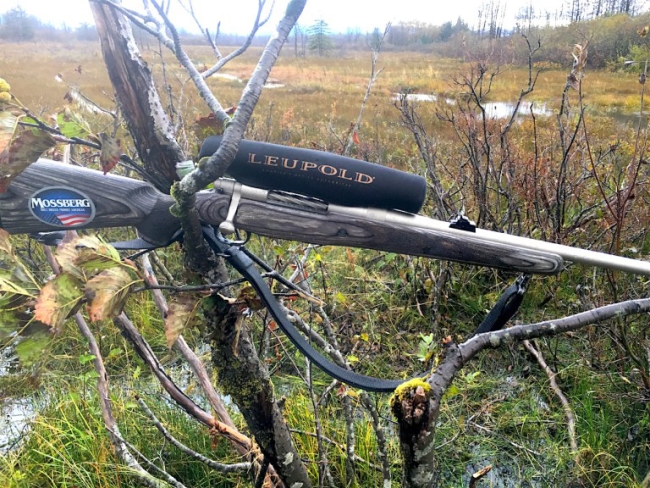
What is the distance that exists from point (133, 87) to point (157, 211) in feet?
1.00

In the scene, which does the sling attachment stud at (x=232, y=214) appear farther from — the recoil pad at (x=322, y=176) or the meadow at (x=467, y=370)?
the meadow at (x=467, y=370)

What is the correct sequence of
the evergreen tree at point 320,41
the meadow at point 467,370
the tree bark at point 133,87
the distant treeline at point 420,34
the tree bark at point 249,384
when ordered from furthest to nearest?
the evergreen tree at point 320,41 < the distant treeline at point 420,34 < the meadow at point 467,370 < the tree bark at point 249,384 < the tree bark at point 133,87

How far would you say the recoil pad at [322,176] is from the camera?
1.19 m

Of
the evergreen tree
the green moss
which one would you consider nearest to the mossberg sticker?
the green moss

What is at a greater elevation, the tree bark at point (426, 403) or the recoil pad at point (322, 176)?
the recoil pad at point (322, 176)

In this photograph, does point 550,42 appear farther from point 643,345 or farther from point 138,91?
point 138,91

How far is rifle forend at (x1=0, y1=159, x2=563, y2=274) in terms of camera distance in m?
1.22

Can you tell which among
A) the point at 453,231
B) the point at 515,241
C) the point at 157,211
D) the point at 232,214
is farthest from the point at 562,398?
the point at 157,211

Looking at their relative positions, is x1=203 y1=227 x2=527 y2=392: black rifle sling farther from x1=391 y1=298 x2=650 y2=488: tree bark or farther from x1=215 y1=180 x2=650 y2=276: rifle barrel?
x1=391 y1=298 x2=650 y2=488: tree bark

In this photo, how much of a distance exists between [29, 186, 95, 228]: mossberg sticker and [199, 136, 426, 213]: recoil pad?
351mm

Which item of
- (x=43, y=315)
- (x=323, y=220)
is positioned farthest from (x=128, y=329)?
(x=43, y=315)

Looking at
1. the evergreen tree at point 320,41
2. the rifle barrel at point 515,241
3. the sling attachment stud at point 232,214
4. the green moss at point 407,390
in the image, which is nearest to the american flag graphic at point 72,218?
the sling attachment stud at point 232,214

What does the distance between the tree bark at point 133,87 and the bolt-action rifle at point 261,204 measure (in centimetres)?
11

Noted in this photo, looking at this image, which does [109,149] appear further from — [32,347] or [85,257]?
[32,347]
